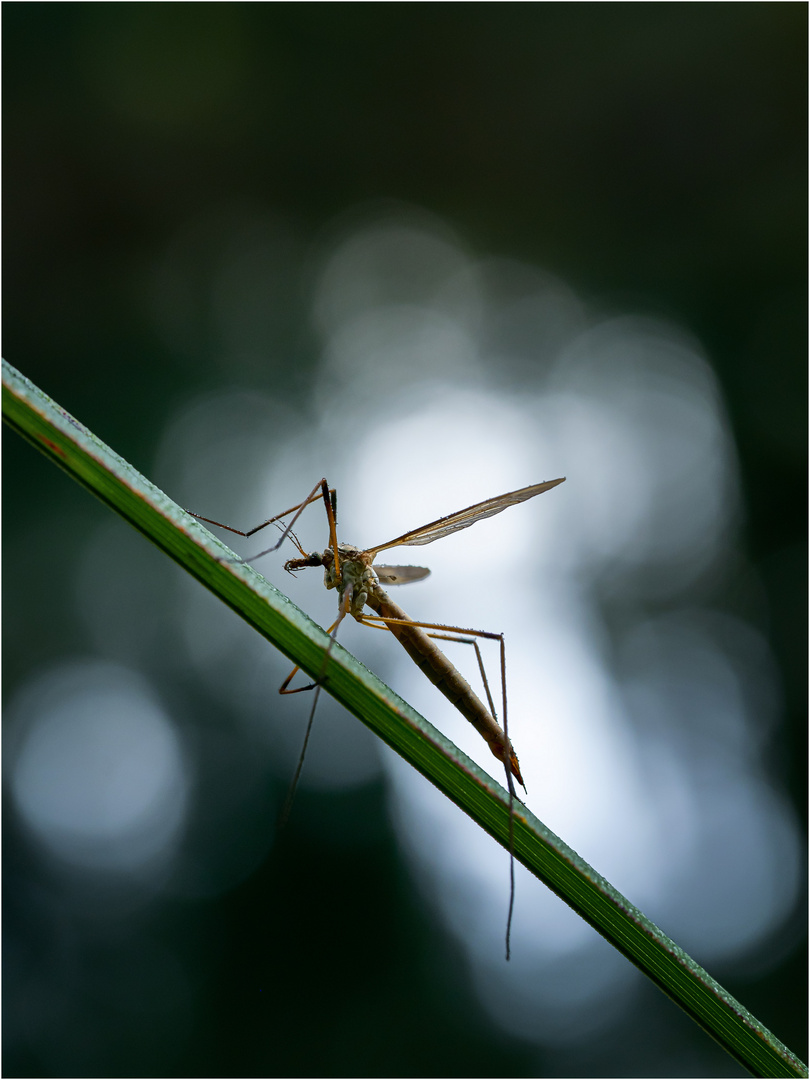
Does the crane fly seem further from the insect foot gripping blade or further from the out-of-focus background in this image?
the out-of-focus background

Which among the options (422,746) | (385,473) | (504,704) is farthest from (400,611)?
(385,473)

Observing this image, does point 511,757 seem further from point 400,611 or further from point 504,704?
point 400,611

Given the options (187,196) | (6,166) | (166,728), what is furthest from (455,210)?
(166,728)

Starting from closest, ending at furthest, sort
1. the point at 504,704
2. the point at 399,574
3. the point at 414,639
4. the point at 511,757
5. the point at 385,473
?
the point at 504,704 → the point at 511,757 → the point at 414,639 → the point at 399,574 → the point at 385,473

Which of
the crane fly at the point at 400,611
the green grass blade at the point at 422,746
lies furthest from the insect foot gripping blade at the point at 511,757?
the green grass blade at the point at 422,746

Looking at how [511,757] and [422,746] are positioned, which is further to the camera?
[511,757]

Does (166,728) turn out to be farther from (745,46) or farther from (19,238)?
(745,46)

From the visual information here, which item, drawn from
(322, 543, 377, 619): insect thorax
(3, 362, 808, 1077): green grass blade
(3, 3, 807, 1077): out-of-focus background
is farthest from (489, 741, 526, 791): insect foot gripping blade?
(3, 3, 807, 1077): out-of-focus background
